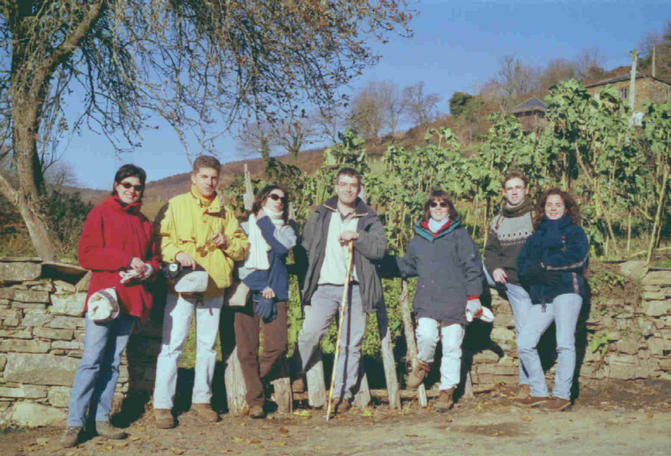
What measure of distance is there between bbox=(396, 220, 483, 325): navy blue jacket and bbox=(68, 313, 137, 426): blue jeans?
7.52 ft

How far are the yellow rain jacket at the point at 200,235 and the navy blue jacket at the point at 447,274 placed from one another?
1511 mm

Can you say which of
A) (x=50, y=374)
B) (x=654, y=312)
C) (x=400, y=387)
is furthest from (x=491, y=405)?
(x=50, y=374)

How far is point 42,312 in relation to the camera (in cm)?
508

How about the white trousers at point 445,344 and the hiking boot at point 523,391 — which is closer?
the white trousers at point 445,344

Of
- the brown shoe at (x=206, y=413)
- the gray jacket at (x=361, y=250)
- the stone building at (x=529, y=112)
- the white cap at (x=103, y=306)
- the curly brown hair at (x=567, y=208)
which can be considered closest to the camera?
the white cap at (x=103, y=306)

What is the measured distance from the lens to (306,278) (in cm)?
501

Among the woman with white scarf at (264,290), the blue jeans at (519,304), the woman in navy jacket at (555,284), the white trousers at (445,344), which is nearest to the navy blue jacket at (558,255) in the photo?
the woman in navy jacket at (555,284)

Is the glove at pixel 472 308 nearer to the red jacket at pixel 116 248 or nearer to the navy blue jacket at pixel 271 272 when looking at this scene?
the navy blue jacket at pixel 271 272

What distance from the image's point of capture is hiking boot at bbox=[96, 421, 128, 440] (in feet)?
14.2

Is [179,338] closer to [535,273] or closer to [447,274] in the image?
[447,274]

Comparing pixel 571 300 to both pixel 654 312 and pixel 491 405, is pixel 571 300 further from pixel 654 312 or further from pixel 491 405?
pixel 654 312

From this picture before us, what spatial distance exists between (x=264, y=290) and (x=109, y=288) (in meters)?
1.16

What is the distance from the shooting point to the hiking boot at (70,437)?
4164mm

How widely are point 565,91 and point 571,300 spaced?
11.6ft
